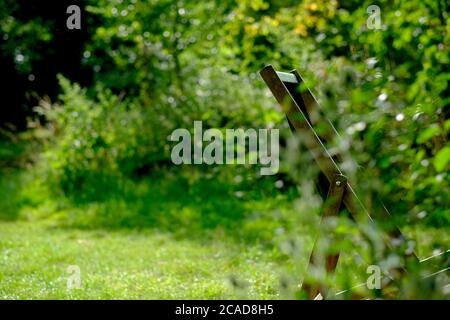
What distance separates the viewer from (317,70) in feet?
25.4

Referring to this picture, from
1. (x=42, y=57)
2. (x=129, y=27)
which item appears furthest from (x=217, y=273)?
(x=42, y=57)

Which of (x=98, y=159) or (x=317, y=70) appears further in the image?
(x=98, y=159)

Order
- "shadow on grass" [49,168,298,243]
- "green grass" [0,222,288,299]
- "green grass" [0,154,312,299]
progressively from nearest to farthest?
"green grass" [0,222,288,299]
"green grass" [0,154,312,299]
"shadow on grass" [49,168,298,243]

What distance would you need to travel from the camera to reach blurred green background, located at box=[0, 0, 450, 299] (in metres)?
3.22

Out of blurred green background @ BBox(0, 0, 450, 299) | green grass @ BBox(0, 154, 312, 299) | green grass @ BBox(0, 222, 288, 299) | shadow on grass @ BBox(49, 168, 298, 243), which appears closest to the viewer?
blurred green background @ BBox(0, 0, 450, 299)

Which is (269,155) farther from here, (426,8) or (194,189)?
(426,8)

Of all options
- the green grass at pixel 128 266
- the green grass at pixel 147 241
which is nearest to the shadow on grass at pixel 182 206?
the green grass at pixel 147 241

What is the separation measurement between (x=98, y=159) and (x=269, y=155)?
2959 millimetres

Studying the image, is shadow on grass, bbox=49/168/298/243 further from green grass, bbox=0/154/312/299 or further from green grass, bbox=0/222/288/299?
green grass, bbox=0/222/288/299

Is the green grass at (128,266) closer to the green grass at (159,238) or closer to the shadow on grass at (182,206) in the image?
the green grass at (159,238)

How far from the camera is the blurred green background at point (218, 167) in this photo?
10.6ft

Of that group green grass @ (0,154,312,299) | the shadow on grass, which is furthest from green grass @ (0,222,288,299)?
the shadow on grass

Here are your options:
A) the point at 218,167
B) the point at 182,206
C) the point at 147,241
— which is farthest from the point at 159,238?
the point at 218,167
